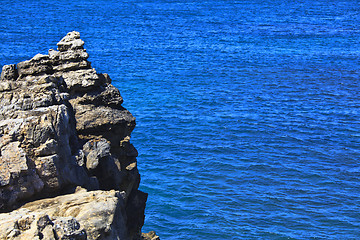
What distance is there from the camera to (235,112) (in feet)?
158

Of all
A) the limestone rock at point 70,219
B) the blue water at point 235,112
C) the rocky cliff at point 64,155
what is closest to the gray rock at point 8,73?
the rocky cliff at point 64,155

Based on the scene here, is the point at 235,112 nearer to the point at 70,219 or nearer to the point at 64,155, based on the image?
the point at 64,155

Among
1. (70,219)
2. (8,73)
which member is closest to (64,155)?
(70,219)

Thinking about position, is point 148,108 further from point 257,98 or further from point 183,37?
point 183,37

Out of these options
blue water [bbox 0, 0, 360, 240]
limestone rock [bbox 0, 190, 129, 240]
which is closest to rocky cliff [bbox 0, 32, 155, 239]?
limestone rock [bbox 0, 190, 129, 240]

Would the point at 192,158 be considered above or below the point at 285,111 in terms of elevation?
below

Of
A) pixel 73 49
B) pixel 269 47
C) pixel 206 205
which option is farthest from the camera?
pixel 269 47

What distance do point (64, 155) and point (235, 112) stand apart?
3505 centimetres

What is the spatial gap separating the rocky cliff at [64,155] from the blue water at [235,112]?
10.3 metres

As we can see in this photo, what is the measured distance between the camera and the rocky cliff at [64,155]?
11.5 m

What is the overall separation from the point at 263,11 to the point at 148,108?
7465cm

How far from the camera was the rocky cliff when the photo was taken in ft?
37.8

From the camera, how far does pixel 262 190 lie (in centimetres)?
3300

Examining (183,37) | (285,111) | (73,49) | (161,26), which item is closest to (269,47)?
(183,37)
